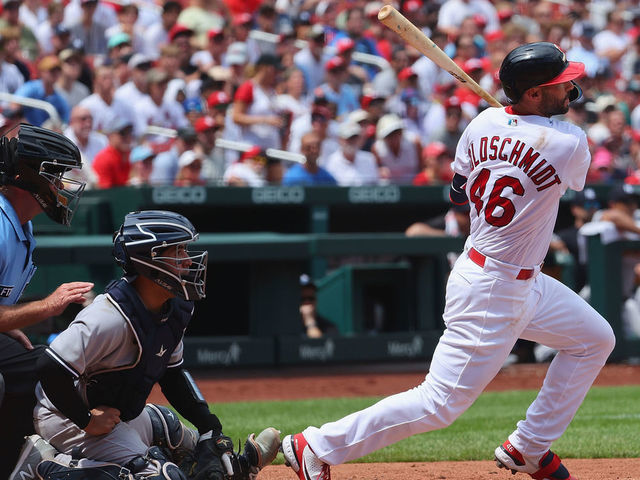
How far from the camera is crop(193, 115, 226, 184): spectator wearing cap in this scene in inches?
407

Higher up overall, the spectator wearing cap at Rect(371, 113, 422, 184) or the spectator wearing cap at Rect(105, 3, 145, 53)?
the spectator wearing cap at Rect(105, 3, 145, 53)

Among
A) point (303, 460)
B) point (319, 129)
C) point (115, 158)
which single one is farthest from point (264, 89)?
point (303, 460)

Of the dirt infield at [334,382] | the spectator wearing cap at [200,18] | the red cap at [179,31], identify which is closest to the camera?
the dirt infield at [334,382]

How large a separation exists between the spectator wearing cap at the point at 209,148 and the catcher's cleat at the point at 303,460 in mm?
6013

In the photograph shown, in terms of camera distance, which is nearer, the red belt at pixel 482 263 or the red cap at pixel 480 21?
the red belt at pixel 482 263

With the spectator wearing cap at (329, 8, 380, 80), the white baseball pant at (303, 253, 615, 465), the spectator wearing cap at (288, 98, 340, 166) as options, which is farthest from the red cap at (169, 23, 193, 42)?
the white baseball pant at (303, 253, 615, 465)

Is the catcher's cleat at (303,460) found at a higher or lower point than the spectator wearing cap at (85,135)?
lower

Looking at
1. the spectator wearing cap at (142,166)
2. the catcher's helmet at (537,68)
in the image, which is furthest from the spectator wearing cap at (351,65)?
the catcher's helmet at (537,68)

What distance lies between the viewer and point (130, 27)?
1244cm

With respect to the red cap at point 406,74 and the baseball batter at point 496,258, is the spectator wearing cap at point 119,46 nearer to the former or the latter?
the red cap at point 406,74

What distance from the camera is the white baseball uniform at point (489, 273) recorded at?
427 cm

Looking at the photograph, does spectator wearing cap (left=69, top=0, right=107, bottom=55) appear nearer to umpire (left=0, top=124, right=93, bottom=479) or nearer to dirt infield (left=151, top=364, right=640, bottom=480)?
dirt infield (left=151, top=364, right=640, bottom=480)

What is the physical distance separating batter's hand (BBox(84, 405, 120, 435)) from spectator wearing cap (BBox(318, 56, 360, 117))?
28.5 ft

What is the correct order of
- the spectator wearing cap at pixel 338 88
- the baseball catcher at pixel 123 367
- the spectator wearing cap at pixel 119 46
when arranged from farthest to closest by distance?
the spectator wearing cap at pixel 338 88 < the spectator wearing cap at pixel 119 46 < the baseball catcher at pixel 123 367
